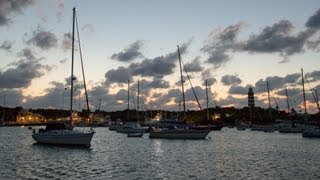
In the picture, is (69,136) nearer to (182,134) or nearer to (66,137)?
(66,137)

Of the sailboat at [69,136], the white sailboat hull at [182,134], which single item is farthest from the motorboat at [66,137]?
the white sailboat hull at [182,134]

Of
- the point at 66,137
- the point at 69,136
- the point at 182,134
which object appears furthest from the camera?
the point at 182,134

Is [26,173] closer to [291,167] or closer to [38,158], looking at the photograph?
[38,158]

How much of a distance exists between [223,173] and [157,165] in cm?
864

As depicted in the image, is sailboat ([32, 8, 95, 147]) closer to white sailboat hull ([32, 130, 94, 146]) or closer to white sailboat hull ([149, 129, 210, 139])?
white sailboat hull ([32, 130, 94, 146])

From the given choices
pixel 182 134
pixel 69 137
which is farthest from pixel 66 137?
pixel 182 134

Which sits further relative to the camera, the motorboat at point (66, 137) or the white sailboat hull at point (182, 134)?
the white sailboat hull at point (182, 134)

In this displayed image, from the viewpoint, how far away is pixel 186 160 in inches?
1943

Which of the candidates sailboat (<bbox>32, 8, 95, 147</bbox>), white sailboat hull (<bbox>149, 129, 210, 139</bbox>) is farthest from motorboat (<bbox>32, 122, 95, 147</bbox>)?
white sailboat hull (<bbox>149, 129, 210, 139</bbox>)

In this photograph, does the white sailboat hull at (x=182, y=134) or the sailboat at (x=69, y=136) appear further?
the white sailboat hull at (x=182, y=134)

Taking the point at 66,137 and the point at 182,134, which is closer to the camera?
the point at 66,137

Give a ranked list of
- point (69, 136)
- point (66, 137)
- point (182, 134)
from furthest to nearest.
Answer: point (182, 134), point (66, 137), point (69, 136)

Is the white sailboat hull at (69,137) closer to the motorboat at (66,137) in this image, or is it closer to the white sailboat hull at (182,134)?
the motorboat at (66,137)

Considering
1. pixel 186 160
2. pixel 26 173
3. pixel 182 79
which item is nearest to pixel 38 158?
pixel 26 173
